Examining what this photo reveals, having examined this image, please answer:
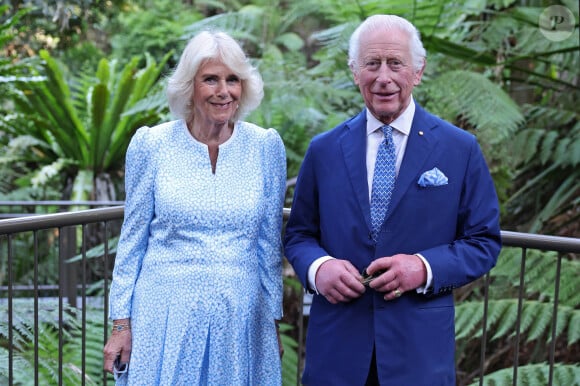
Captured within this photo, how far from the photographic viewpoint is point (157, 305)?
2402mm

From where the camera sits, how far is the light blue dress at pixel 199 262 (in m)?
2.38

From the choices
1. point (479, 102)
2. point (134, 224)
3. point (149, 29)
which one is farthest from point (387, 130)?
point (149, 29)

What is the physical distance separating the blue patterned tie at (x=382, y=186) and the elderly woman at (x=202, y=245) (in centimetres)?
46

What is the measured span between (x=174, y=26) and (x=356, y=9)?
33.1ft

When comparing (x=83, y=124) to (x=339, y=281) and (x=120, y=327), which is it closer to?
(x=120, y=327)

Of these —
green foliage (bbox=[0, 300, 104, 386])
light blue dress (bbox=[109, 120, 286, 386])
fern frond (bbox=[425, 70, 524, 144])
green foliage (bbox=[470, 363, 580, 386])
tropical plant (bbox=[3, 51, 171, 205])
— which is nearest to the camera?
light blue dress (bbox=[109, 120, 286, 386])

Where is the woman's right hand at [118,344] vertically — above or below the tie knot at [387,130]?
below

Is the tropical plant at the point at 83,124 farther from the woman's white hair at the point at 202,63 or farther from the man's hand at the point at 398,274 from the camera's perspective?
the man's hand at the point at 398,274

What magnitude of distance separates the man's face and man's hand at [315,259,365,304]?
16.5 inches

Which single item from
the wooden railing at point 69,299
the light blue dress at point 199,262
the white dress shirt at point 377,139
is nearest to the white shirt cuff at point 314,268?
the white dress shirt at point 377,139

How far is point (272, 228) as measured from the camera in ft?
8.14

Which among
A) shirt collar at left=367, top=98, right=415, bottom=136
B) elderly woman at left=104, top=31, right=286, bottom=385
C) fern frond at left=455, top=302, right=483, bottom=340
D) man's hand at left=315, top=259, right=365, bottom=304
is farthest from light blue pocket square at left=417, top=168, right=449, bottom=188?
fern frond at left=455, top=302, right=483, bottom=340

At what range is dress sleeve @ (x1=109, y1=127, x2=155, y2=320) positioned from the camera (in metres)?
2.43

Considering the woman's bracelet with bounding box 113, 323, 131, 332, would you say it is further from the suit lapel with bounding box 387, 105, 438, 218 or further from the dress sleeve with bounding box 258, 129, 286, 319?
the suit lapel with bounding box 387, 105, 438, 218
